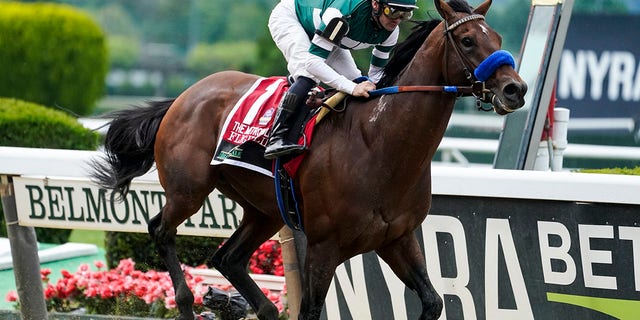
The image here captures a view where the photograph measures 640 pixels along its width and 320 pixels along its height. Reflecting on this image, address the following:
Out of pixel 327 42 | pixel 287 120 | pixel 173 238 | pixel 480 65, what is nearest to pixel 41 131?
pixel 173 238

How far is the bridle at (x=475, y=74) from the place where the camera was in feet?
13.6

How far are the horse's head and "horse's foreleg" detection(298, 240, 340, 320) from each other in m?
0.87

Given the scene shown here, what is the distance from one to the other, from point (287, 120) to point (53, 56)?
13.4 metres

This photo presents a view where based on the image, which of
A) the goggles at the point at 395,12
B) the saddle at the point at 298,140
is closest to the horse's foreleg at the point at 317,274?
the saddle at the point at 298,140

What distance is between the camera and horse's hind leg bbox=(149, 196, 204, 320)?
5270mm

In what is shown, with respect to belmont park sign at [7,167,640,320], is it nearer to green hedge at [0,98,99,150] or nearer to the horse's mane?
the horse's mane

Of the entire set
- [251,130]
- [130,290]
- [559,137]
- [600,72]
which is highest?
[251,130]

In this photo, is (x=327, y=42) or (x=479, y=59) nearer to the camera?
(x=479, y=59)

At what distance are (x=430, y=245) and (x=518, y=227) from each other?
0.42 m

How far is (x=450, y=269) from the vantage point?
203 inches

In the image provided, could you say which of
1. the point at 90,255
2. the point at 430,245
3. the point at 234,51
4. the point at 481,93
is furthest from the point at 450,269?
the point at 234,51

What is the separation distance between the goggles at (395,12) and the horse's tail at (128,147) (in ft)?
4.87

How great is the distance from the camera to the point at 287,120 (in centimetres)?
473

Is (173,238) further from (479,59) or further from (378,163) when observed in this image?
(479,59)
